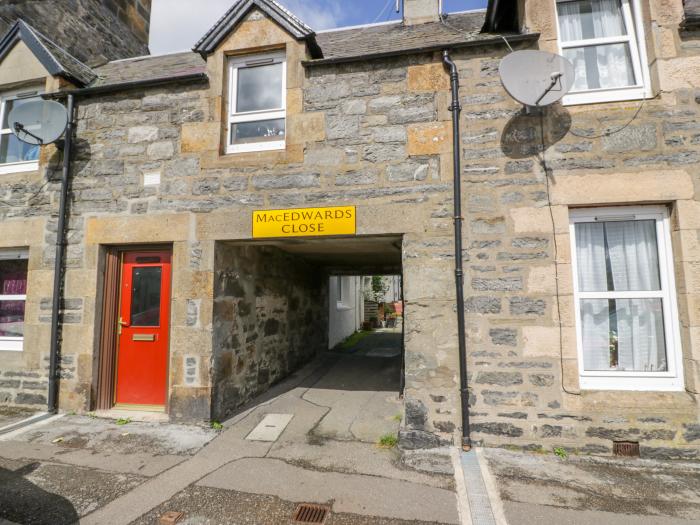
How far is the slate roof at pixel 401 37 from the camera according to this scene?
4574 millimetres

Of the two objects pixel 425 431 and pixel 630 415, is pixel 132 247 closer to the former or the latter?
pixel 425 431

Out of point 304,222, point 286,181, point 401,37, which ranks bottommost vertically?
point 304,222

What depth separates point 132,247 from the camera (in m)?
5.27

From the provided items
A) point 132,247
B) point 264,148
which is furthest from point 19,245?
point 264,148

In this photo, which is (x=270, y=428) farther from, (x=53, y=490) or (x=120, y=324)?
(x=120, y=324)

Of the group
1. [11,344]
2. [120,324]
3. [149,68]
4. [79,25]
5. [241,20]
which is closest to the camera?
[241,20]

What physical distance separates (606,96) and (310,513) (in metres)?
4.98

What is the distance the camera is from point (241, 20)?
507 centimetres

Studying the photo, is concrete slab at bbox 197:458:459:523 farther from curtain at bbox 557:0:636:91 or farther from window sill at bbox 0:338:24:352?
curtain at bbox 557:0:636:91

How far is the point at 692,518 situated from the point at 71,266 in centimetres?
684

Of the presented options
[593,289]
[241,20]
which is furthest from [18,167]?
[593,289]

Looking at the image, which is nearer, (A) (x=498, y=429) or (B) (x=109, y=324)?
(A) (x=498, y=429)

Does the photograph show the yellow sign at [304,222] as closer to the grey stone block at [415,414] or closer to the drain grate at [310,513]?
the grey stone block at [415,414]

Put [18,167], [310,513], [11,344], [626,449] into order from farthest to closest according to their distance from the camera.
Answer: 1. [18,167]
2. [11,344]
3. [626,449]
4. [310,513]
